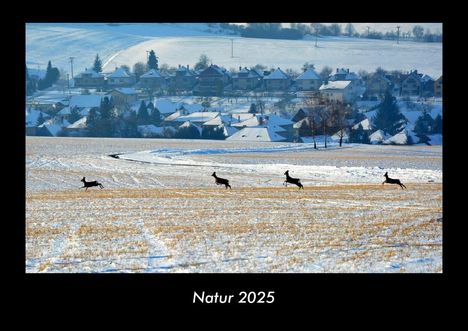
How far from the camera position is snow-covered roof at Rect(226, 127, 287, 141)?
111 m

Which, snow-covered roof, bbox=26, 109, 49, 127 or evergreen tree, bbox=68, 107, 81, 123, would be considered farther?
evergreen tree, bbox=68, 107, 81, 123

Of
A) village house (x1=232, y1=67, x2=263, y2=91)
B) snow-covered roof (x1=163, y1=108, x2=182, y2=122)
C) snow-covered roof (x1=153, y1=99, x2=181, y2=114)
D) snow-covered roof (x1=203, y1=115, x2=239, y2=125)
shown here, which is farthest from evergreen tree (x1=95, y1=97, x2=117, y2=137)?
village house (x1=232, y1=67, x2=263, y2=91)

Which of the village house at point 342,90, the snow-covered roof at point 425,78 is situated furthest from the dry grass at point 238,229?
the snow-covered roof at point 425,78

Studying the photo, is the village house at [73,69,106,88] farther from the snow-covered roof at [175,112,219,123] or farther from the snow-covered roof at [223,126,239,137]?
the snow-covered roof at [223,126,239,137]

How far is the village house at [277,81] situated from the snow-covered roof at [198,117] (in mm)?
39088

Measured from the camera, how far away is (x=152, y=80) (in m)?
186

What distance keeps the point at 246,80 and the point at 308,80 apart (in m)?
14.4

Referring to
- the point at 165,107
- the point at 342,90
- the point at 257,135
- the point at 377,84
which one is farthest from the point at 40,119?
the point at 377,84

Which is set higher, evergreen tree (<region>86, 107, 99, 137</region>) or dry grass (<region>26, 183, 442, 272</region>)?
evergreen tree (<region>86, 107, 99, 137</region>)

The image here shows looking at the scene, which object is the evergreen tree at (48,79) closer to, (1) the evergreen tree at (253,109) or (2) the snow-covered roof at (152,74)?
(2) the snow-covered roof at (152,74)

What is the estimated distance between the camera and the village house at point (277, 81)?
176375 mm

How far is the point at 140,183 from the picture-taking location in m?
37.3

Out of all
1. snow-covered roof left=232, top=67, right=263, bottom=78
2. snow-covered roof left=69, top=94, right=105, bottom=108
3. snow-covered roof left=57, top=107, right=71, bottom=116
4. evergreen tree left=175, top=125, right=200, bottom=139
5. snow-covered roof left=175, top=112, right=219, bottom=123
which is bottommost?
evergreen tree left=175, top=125, right=200, bottom=139
